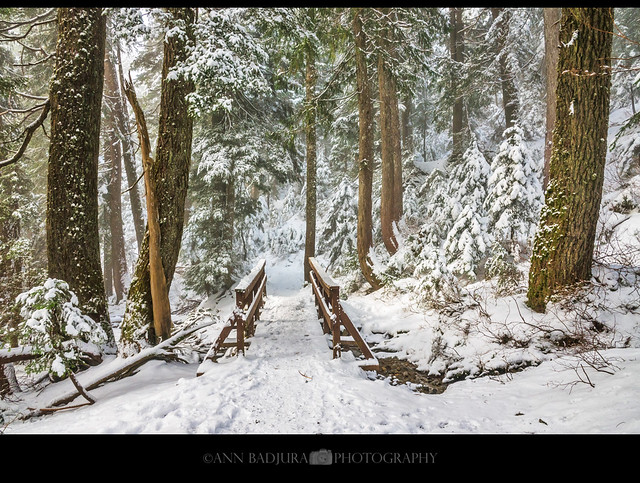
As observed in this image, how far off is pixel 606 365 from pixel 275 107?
46.5 feet

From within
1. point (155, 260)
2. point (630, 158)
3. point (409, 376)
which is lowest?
point (409, 376)

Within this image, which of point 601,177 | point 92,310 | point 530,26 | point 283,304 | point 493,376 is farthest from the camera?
point 530,26

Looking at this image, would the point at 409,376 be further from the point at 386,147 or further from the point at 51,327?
the point at 386,147

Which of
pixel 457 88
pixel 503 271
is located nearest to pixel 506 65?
pixel 457 88

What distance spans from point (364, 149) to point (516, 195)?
14.6ft

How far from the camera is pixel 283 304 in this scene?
10719 mm

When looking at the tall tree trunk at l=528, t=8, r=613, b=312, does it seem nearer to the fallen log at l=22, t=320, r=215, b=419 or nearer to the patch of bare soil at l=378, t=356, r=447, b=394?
the patch of bare soil at l=378, t=356, r=447, b=394

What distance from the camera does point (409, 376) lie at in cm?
491

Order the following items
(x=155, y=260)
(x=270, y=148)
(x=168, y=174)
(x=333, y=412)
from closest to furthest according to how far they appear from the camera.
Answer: (x=333, y=412) → (x=155, y=260) → (x=168, y=174) → (x=270, y=148)

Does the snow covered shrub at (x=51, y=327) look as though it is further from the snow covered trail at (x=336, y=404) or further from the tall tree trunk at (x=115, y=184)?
the tall tree trunk at (x=115, y=184)
